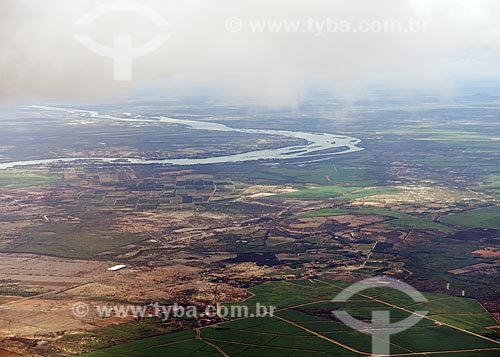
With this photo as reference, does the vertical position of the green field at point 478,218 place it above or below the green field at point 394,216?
above

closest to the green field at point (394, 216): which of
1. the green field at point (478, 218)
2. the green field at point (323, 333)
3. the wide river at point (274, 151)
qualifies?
the green field at point (478, 218)

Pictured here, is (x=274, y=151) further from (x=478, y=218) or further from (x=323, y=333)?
(x=323, y=333)

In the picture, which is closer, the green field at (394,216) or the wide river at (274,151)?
the green field at (394,216)

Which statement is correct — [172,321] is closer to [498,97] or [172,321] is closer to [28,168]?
[28,168]

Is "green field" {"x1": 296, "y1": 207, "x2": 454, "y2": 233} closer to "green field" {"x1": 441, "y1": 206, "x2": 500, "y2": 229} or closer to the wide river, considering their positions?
"green field" {"x1": 441, "y1": 206, "x2": 500, "y2": 229}

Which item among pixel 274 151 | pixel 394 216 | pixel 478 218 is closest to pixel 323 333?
pixel 394 216

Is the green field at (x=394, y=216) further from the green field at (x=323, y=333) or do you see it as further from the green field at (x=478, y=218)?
the green field at (x=323, y=333)
